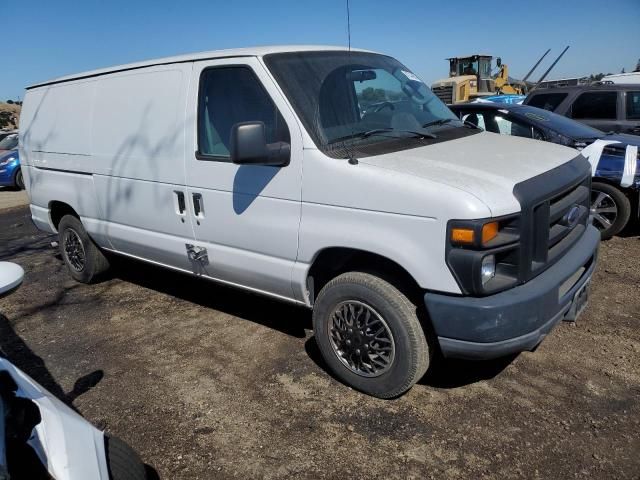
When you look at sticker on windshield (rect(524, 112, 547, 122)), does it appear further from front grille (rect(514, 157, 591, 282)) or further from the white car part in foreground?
the white car part in foreground

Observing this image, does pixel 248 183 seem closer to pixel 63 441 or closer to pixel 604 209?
pixel 63 441

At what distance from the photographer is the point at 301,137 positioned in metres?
3.28

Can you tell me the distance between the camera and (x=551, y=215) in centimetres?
302

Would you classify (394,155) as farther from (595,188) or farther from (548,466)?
(595,188)

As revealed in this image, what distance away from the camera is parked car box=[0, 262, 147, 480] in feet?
6.03

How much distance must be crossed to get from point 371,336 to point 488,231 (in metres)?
1.00

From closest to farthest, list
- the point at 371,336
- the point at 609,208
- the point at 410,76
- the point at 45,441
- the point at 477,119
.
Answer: the point at 45,441 < the point at 371,336 < the point at 410,76 < the point at 609,208 < the point at 477,119

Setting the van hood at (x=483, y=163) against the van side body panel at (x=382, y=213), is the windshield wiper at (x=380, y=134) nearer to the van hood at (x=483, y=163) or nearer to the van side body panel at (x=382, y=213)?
the van hood at (x=483, y=163)

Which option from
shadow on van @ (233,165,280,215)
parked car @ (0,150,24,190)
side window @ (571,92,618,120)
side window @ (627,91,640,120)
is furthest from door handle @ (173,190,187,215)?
parked car @ (0,150,24,190)

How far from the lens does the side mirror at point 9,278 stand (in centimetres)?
220

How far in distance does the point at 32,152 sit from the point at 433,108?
4337 mm

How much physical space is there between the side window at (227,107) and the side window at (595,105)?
6.67 m

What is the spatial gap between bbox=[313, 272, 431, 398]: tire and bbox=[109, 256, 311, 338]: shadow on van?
66 centimetres

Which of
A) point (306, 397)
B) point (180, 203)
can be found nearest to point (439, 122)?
point (180, 203)
